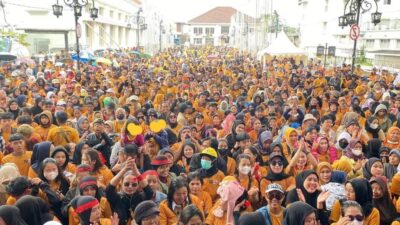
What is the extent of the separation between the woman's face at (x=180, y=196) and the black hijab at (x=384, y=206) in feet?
6.33

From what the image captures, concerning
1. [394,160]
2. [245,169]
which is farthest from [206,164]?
[394,160]

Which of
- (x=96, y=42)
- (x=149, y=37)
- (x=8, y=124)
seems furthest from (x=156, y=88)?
(x=96, y=42)

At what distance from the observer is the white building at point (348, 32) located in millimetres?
27453

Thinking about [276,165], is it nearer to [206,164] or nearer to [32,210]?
[206,164]

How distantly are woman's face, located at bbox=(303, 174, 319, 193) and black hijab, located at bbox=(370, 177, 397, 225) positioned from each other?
599mm

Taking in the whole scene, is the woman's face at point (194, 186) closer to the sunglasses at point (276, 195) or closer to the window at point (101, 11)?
the sunglasses at point (276, 195)

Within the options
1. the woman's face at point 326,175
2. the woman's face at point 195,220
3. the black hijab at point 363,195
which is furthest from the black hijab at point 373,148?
the woman's face at point 195,220

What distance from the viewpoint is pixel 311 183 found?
4.49 metres

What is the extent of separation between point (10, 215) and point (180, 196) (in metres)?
1.54

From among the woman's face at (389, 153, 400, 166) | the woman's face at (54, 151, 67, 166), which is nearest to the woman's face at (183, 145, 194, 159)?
the woman's face at (54, 151, 67, 166)

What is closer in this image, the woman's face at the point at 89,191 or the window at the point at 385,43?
the woman's face at the point at 89,191

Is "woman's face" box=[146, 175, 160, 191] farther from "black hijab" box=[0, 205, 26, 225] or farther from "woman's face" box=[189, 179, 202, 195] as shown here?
"black hijab" box=[0, 205, 26, 225]

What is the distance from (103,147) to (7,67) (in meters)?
12.7

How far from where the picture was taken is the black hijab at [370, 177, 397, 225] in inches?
175
